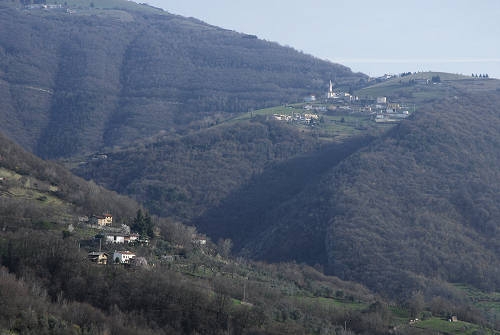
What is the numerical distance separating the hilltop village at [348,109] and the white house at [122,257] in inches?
3276

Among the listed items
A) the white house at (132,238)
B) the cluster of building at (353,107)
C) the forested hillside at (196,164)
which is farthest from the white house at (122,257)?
the cluster of building at (353,107)

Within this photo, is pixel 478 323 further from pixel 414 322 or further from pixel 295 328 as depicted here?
pixel 295 328

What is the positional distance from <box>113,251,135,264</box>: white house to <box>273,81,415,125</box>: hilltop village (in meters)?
83.2

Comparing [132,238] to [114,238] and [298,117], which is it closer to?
[114,238]

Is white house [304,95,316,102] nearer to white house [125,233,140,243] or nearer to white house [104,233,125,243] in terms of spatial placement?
white house [125,233,140,243]

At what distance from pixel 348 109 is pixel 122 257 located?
99.0 m

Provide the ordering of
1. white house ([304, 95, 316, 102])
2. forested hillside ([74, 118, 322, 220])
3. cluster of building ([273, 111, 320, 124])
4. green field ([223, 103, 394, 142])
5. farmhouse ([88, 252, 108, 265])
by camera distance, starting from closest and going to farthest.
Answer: farmhouse ([88, 252, 108, 265]) → forested hillside ([74, 118, 322, 220]) → green field ([223, 103, 394, 142]) → cluster of building ([273, 111, 320, 124]) → white house ([304, 95, 316, 102])

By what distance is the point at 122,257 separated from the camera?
209 feet

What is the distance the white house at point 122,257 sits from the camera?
63.0 meters

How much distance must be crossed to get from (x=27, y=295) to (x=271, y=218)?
199ft

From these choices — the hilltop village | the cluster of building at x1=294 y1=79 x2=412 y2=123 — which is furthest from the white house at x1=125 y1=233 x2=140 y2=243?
the cluster of building at x1=294 y1=79 x2=412 y2=123

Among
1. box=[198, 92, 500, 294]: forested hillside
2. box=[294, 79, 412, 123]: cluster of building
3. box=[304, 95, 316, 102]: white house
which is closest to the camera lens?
box=[198, 92, 500, 294]: forested hillside

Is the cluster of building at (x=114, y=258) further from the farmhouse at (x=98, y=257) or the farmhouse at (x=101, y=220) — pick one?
the farmhouse at (x=101, y=220)

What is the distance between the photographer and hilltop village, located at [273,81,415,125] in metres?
147
